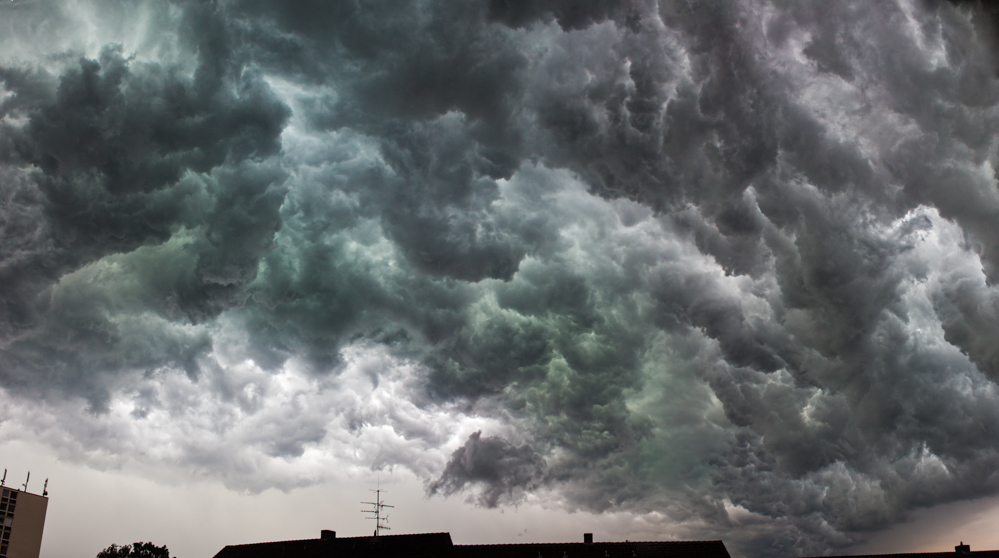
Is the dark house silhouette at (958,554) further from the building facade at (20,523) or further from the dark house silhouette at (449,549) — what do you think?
the building facade at (20,523)

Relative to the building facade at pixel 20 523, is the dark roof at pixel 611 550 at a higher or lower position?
lower

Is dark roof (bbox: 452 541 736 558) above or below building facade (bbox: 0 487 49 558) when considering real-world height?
below

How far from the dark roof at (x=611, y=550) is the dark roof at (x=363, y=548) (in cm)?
229

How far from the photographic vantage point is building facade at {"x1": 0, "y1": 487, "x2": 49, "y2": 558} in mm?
79125

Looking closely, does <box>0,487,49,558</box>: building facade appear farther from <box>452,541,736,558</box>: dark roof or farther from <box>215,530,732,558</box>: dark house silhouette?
<box>452,541,736,558</box>: dark roof

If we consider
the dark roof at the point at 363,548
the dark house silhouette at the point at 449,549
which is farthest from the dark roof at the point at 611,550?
the dark roof at the point at 363,548

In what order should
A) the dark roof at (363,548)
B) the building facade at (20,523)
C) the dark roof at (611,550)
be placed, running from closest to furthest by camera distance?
1. the dark roof at (611,550)
2. the dark roof at (363,548)
3. the building facade at (20,523)

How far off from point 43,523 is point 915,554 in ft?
315

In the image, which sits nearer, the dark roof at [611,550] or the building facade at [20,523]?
the dark roof at [611,550]

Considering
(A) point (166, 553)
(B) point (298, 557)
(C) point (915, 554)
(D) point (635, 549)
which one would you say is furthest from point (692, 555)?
(A) point (166, 553)

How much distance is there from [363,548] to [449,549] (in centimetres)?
869

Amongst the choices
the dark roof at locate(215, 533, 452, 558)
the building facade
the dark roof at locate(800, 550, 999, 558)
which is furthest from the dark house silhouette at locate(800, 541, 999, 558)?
the building facade

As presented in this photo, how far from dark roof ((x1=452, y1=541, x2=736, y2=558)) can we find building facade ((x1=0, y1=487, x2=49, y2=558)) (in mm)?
51428

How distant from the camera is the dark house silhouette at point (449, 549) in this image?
6669cm
